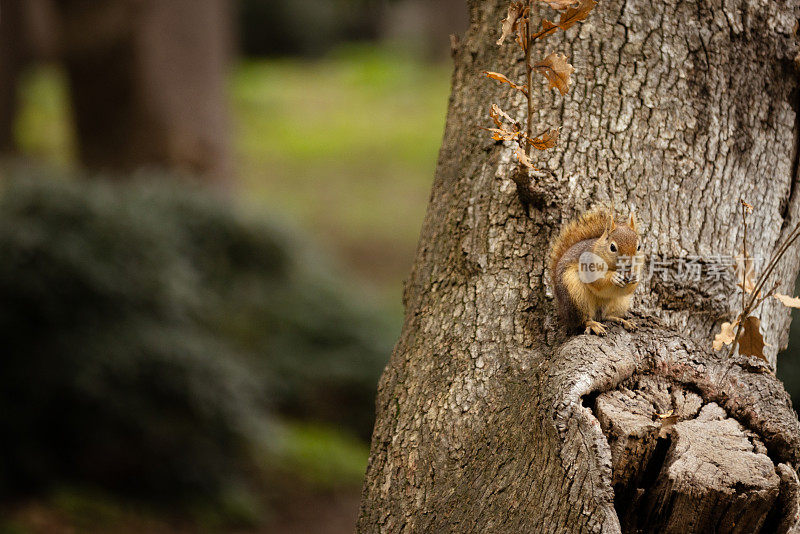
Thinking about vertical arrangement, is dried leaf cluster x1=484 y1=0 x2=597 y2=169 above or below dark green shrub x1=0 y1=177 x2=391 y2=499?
above

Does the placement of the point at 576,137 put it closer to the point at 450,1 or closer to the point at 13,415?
the point at 13,415

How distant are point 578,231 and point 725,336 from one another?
0.45 m

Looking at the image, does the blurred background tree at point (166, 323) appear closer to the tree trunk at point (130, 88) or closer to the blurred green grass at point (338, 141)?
the tree trunk at point (130, 88)

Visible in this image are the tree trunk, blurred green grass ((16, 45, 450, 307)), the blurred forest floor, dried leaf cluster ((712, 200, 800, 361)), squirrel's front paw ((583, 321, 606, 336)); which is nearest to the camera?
squirrel's front paw ((583, 321, 606, 336))

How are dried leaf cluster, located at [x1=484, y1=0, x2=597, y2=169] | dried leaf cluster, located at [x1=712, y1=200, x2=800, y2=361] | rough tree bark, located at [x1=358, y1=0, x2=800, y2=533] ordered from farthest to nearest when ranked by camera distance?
1. dried leaf cluster, located at [x1=712, y1=200, x2=800, y2=361]
2. dried leaf cluster, located at [x1=484, y1=0, x2=597, y2=169]
3. rough tree bark, located at [x1=358, y1=0, x2=800, y2=533]

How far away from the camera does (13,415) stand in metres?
4.03

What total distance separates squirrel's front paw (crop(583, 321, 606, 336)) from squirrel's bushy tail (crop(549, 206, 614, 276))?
146 mm

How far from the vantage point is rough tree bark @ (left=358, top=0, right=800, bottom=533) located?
4.85 feet

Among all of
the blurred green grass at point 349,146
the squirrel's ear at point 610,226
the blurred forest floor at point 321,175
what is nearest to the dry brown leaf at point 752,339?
Result: the squirrel's ear at point 610,226

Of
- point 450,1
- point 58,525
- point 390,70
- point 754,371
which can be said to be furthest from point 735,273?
point 450,1

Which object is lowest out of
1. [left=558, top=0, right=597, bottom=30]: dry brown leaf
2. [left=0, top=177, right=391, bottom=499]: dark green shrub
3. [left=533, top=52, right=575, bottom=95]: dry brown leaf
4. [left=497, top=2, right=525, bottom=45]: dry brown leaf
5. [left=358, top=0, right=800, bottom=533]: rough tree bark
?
[left=0, top=177, right=391, bottom=499]: dark green shrub

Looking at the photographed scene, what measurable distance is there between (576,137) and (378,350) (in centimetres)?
380

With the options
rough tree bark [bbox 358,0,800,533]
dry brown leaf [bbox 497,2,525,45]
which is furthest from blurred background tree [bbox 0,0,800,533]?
dry brown leaf [bbox 497,2,525,45]

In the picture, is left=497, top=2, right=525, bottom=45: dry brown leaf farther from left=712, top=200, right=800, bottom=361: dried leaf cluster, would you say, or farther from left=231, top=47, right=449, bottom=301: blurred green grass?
left=231, top=47, right=449, bottom=301: blurred green grass
